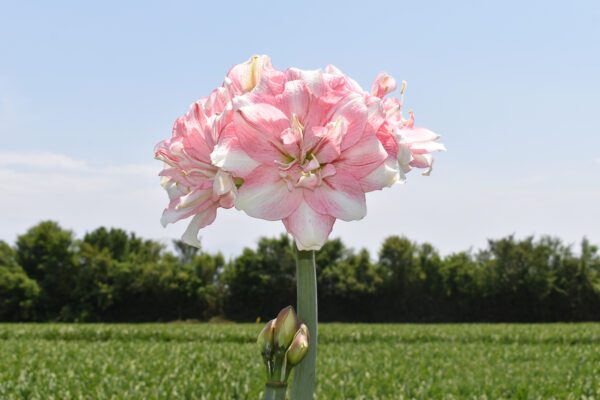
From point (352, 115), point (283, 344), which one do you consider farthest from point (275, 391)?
point (352, 115)

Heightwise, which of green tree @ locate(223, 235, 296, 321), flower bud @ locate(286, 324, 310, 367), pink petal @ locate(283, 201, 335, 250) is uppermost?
green tree @ locate(223, 235, 296, 321)

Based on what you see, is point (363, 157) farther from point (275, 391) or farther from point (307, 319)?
point (275, 391)

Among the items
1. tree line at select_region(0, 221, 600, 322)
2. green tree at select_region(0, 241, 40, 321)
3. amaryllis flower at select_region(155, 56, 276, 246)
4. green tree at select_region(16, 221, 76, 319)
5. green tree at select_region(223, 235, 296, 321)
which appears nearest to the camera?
amaryllis flower at select_region(155, 56, 276, 246)

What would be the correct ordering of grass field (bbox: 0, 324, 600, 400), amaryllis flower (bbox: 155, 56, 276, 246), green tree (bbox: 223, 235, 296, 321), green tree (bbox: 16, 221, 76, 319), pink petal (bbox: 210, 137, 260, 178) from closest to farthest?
1. pink petal (bbox: 210, 137, 260, 178)
2. amaryllis flower (bbox: 155, 56, 276, 246)
3. grass field (bbox: 0, 324, 600, 400)
4. green tree (bbox: 223, 235, 296, 321)
5. green tree (bbox: 16, 221, 76, 319)

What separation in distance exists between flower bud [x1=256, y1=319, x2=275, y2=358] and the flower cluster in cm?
20

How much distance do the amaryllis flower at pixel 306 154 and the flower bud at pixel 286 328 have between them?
6.0 inches

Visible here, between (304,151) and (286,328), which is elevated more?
(304,151)

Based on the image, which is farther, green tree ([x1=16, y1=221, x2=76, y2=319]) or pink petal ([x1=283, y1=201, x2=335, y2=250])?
green tree ([x1=16, y1=221, x2=76, y2=319])

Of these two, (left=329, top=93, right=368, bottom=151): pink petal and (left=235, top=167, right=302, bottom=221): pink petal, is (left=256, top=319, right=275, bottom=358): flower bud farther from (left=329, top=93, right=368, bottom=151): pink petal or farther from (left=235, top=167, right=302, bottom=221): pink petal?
(left=329, top=93, right=368, bottom=151): pink petal

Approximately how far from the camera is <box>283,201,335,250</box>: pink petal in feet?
4.00

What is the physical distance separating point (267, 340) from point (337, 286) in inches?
1604

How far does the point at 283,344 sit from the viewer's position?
127cm

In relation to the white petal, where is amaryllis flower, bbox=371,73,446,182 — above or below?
above

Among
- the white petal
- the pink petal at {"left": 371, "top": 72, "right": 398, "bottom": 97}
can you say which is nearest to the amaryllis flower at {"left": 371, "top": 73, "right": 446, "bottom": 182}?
the pink petal at {"left": 371, "top": 72, "right": 398, "bottom": 97}
